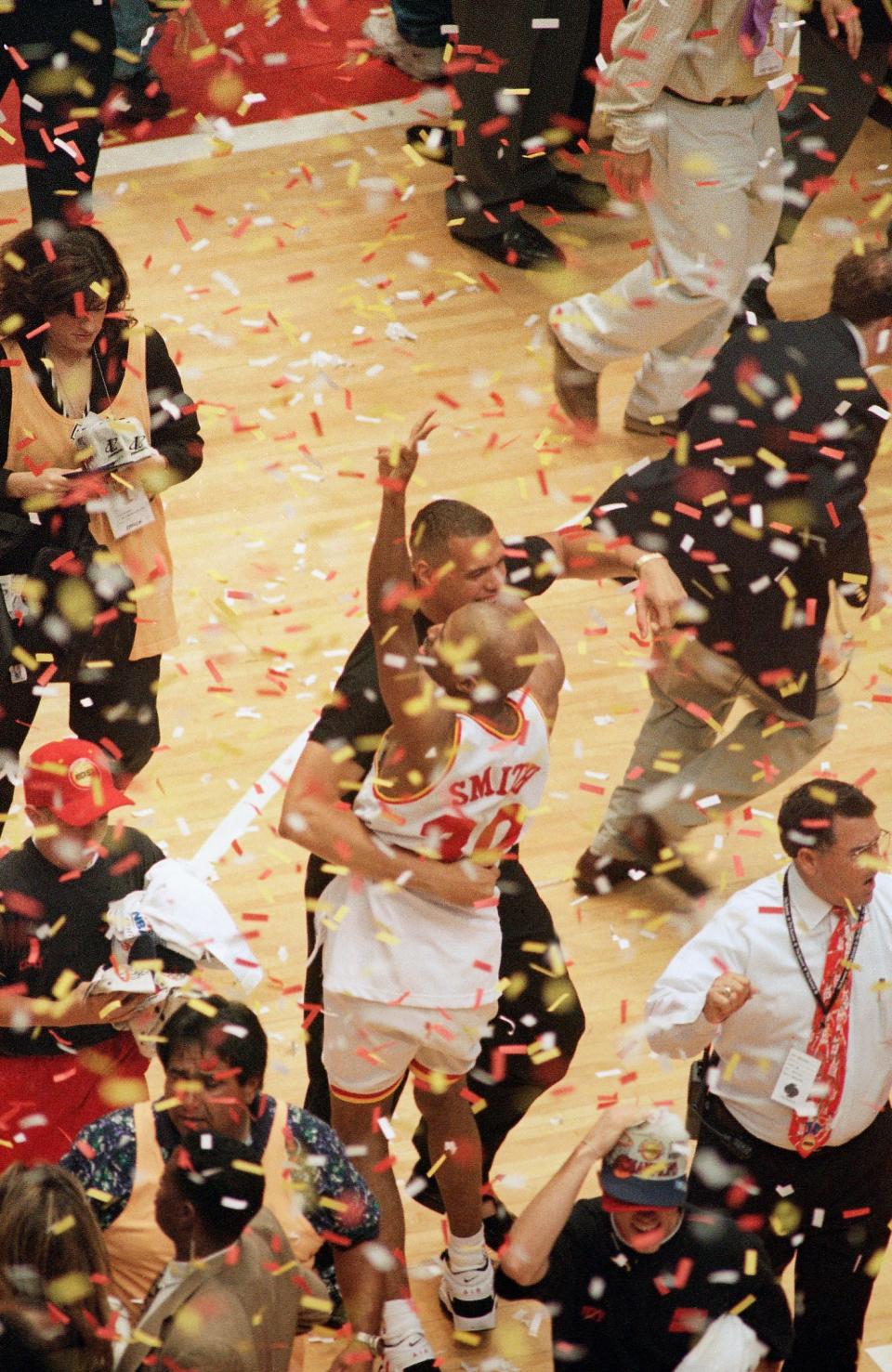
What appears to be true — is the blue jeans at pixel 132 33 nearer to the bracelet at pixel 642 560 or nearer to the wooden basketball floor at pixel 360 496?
the wooden basketball floor at pixel 360 496

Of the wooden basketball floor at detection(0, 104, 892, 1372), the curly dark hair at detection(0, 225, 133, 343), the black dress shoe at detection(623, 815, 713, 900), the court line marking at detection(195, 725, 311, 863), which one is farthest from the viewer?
the court line marking at detection(195, 725, 311, 863)

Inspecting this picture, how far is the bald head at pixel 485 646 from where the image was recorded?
11.4ft

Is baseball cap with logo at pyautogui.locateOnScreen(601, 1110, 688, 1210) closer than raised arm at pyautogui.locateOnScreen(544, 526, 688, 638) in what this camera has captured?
Yes

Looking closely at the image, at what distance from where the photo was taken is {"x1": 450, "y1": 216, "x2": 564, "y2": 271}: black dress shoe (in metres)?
7.12

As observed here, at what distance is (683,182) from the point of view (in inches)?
235

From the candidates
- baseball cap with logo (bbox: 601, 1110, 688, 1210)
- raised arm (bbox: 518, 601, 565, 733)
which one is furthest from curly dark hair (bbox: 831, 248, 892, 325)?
baseball cap with logo (bbox: 601, 1110, 688, 1210)

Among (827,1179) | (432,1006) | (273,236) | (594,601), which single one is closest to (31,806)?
(432,1006)

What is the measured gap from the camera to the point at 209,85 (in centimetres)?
820

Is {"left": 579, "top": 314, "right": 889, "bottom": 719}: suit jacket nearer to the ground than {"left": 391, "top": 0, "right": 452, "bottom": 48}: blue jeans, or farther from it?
farther from it

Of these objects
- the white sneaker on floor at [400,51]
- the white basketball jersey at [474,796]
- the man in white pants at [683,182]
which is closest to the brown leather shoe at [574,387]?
the man in white pants at [683,182]

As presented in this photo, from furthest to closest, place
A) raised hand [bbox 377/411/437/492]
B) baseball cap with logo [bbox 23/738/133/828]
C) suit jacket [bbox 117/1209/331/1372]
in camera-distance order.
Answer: baseball cap with logo [bbox 23/738/133/828] → raised hand [bbox 377/411/437/492] → suit jacket [bbox 117/1209/331/1372]

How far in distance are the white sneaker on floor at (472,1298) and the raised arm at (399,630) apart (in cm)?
109

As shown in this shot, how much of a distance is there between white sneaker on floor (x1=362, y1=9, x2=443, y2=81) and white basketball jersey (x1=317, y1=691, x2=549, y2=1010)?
4.97 m

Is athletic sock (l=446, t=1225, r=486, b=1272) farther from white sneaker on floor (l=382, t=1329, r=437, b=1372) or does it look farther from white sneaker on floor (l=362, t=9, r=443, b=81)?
white sneaker on floor (l=362, t=9, r=443, b=81)
